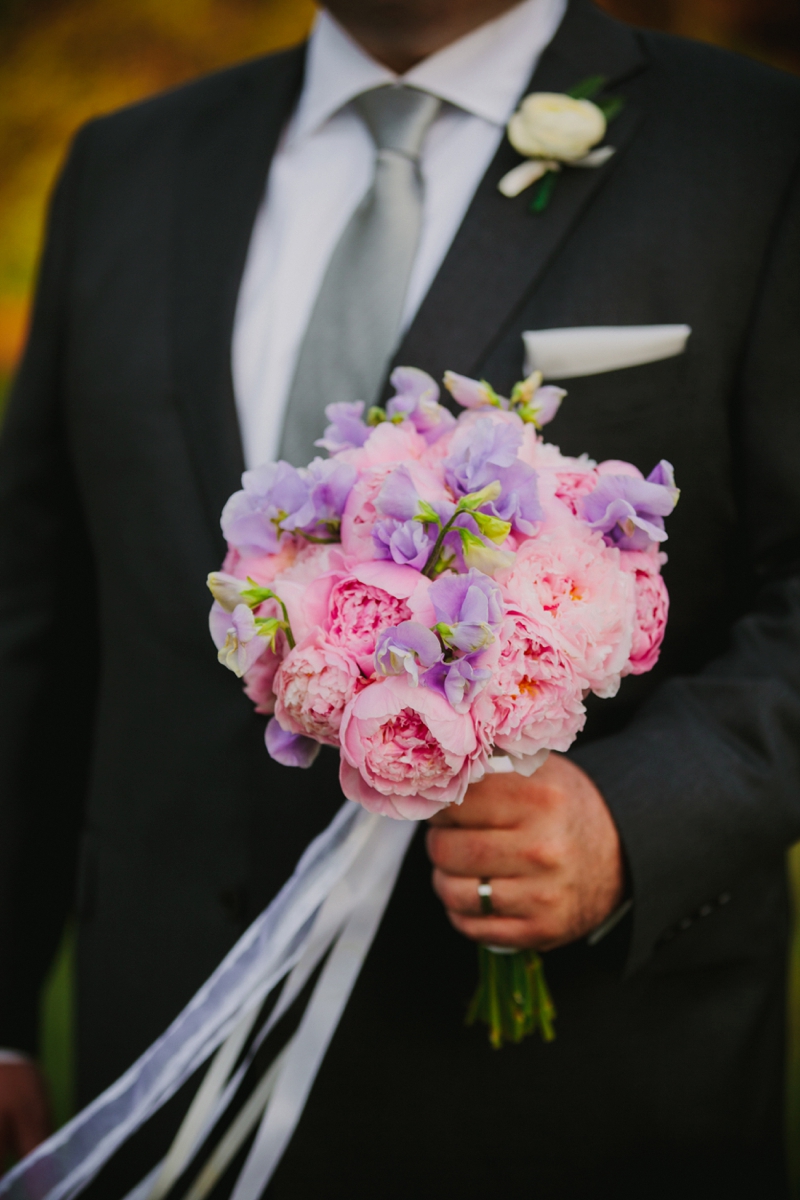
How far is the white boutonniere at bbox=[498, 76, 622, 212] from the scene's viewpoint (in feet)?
3.87

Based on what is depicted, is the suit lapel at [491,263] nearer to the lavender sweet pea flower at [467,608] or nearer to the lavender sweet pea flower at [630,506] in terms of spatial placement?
the lavender sweet pea flower at [630,506]

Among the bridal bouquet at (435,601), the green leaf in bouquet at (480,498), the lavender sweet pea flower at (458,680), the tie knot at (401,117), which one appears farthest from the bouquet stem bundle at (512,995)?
the tie knot at (401,117)

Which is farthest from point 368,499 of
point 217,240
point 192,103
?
point 192,103

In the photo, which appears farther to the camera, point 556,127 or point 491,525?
point 556,127

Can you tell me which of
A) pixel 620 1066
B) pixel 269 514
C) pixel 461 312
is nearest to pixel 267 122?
pixel 461 312

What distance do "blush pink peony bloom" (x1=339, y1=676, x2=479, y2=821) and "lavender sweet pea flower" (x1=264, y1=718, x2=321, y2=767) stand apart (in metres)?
0.09

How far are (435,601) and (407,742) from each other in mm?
116

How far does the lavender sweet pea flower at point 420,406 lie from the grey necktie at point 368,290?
269 mm

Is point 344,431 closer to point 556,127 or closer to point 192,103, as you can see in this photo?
point 556,127

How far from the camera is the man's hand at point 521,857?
1.02 metres

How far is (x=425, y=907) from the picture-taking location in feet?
4.06

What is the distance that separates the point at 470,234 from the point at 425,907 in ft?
2.86

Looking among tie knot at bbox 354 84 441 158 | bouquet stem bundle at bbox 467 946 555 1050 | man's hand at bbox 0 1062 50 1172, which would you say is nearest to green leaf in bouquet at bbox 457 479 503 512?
bouquet stem bundle at bbox 467 946 555 1050

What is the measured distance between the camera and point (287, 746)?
34.1 inches
